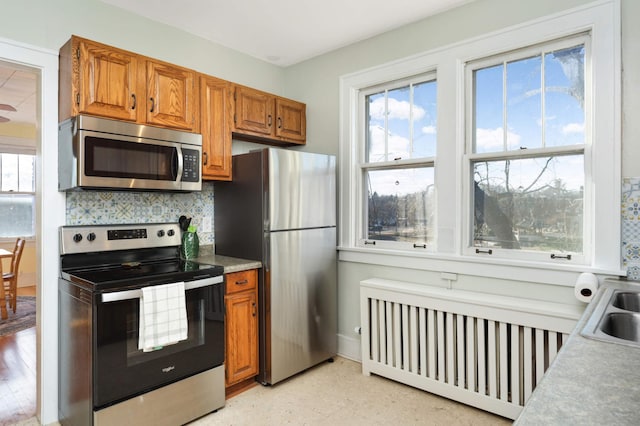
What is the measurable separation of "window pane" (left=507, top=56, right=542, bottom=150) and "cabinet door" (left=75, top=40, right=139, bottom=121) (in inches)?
95.2

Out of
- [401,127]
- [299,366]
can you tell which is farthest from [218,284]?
[401,127]

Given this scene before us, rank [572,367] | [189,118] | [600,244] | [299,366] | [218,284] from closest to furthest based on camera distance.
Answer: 1. [572,367]
2. [600,244]
3. [218,284]
4. [189,118]
5. [299,366]

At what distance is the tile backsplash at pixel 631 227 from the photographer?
6.70 feet

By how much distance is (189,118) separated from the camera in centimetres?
265

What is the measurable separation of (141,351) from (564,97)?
2878 mm

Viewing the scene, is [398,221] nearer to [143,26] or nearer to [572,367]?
[572,367]

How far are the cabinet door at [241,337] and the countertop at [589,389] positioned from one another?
2.02 meters

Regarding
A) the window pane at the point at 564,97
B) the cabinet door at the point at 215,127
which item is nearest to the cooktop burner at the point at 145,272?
the cabinet door at the point at 215,127

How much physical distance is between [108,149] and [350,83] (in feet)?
6.47

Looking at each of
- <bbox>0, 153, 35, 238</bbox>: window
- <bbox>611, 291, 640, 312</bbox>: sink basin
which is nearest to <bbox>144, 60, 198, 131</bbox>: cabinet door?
<bbox>611, 291, 640, 312</bbox>: sink basin

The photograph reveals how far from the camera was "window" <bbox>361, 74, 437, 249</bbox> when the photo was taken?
115 inches

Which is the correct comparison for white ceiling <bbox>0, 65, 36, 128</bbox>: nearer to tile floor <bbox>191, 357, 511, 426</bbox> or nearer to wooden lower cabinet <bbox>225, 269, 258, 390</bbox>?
wooden lower cabinet <bbox>225, 269, 258, 390</bbox>

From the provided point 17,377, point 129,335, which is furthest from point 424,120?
point 17,377

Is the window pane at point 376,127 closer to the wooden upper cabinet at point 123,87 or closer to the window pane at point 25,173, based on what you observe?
the wooden upper cabinet at point 123,87
